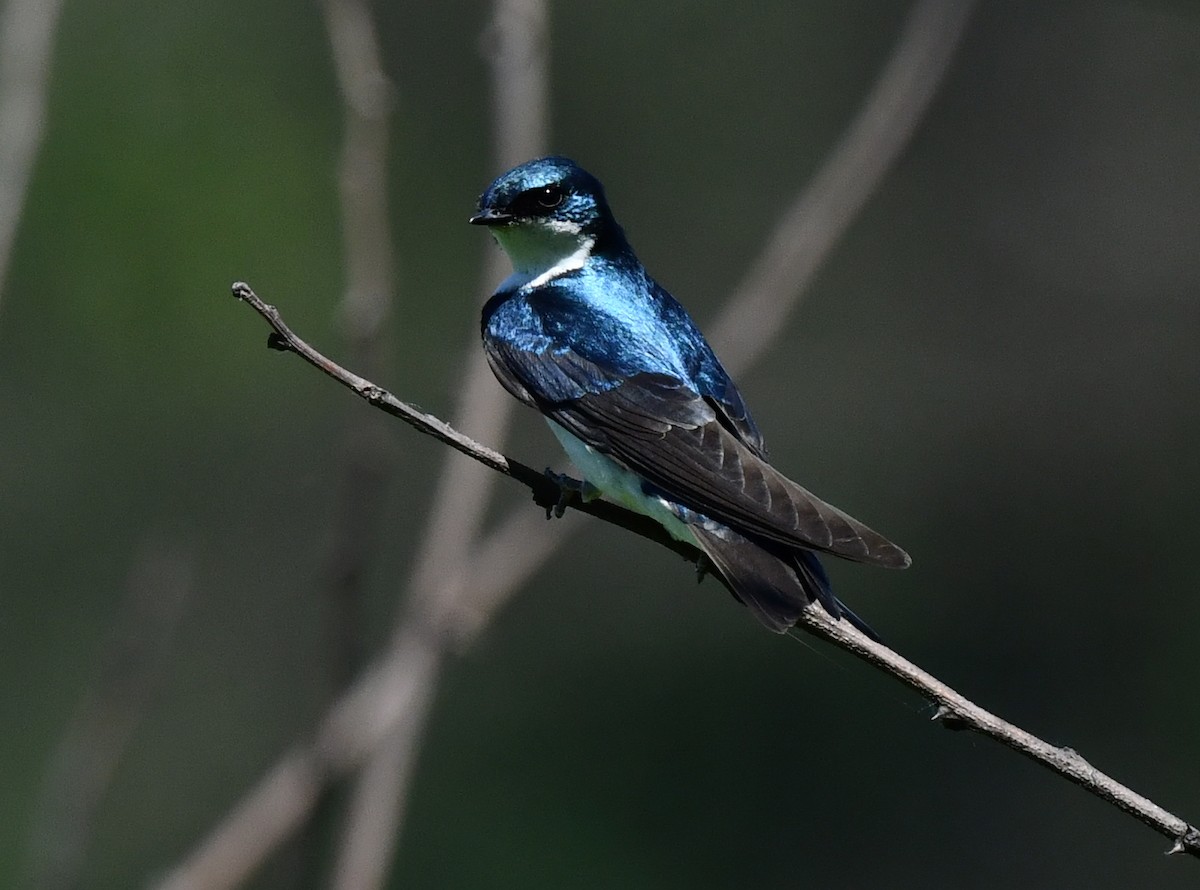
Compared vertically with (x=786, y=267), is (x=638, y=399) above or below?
below

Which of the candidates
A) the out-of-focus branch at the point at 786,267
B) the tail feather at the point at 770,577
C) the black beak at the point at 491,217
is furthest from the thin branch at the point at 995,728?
the black beak at the point at 491,217

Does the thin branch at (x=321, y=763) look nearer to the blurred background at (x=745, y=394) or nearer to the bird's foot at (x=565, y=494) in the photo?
the bird's foot at (x=565, y=494)

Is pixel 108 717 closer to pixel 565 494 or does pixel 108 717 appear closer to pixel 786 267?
pixel 565 494

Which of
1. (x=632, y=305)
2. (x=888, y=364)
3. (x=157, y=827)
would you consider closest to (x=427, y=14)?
(x=888, y=364)

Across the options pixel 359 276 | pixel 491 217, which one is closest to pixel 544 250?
pixel 491 217

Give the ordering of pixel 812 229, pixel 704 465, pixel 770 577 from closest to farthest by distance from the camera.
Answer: pixel 770 577 → pixel 812 229 → pixel 704 465

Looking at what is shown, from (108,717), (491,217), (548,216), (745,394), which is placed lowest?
(108,717)

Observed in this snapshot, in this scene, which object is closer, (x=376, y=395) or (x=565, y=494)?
(x=376, y=395)

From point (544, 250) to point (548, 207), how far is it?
0.11 metres

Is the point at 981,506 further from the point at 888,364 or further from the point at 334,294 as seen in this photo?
the point at 334,294

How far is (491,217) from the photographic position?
9.64 ft

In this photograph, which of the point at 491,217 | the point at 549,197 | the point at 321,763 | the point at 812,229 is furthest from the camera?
the point at 549,197

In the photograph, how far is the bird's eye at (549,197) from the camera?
3.05 metres

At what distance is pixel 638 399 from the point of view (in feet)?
9.29
